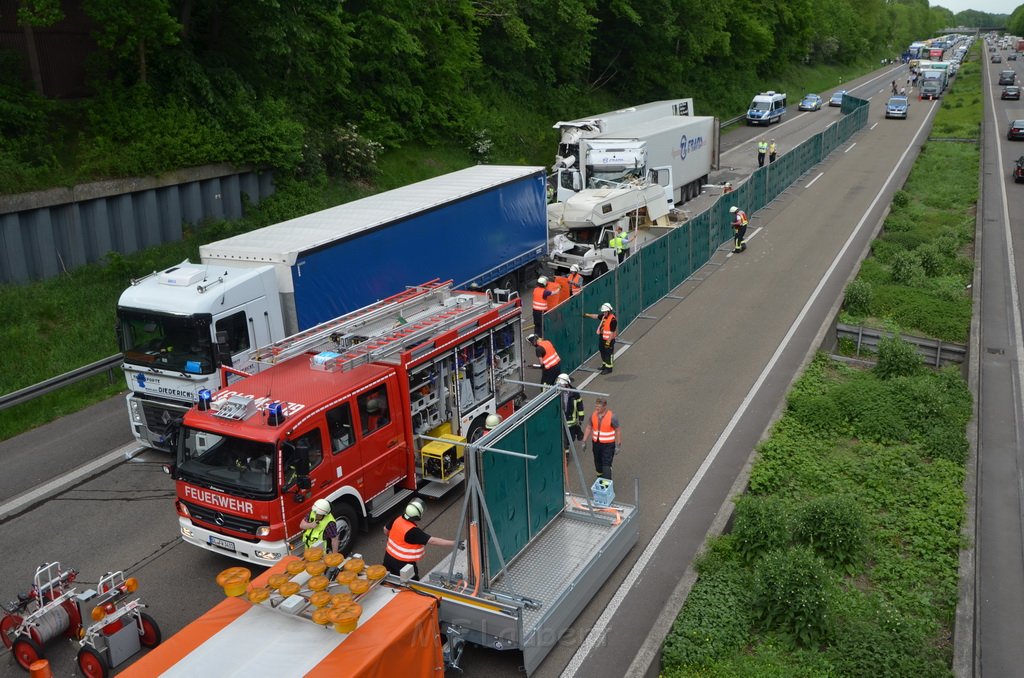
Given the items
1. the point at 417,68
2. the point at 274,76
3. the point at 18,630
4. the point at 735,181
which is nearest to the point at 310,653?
the point at 18,630

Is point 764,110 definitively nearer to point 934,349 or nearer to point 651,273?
point 651,273

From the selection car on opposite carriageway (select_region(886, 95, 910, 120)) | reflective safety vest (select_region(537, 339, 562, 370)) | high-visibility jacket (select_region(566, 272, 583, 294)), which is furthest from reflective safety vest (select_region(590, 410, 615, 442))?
car on opposite carriageway (select_region(886, 95, 910, 120))

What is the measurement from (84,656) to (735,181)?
118 feet

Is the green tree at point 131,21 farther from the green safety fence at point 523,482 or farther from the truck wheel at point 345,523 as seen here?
the green safety fence at point 523,482

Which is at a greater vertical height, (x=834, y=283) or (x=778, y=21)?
(x=778, y=21)

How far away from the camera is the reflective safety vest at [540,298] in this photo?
18312mm

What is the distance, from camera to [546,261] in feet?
78.7

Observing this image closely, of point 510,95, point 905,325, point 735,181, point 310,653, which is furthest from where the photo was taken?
point 510,95

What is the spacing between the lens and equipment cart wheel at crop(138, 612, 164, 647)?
984 cm

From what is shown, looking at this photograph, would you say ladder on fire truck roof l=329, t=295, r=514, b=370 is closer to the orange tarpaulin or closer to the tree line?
the orange tarpaulin

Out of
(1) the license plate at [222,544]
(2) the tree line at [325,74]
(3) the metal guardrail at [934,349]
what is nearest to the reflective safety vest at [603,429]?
(1) the license plate at [222,544]

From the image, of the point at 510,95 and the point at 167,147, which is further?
the point at 510,95

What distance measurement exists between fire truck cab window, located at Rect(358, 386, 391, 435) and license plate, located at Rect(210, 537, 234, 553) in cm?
210

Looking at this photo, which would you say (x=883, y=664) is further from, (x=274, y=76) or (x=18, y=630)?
(x=274, y=76)
